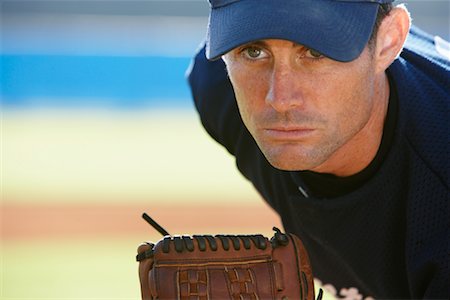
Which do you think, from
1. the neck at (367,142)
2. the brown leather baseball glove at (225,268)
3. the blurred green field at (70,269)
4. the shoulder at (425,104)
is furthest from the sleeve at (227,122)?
the blurred green field at (70,269)

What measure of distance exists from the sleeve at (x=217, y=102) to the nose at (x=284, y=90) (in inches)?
29.2

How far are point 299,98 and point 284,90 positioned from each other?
0.03 metres

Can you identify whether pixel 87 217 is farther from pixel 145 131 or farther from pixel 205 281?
pixel 205 281

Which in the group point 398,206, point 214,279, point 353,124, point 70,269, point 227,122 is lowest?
point 214,279

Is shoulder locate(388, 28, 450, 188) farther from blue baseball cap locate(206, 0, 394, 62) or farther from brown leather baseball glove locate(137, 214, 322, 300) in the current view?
brown leather baseball glove locate(137, 214, 322, 300)

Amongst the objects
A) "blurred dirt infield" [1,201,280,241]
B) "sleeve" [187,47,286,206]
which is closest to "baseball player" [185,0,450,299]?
"sleeve" [187,47,286,206]

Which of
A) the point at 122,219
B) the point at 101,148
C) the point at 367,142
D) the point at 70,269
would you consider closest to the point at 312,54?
the point at 367,142

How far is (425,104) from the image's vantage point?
2.13 metres

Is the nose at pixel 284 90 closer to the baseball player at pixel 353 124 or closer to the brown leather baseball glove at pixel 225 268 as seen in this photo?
the baseball player at pixel 353 124

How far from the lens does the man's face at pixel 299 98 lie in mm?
1871

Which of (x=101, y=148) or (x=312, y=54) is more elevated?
(x=101, y=148)

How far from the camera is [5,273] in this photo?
→ 5039mm

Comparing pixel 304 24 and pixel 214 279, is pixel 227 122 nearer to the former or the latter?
pixel 304 24

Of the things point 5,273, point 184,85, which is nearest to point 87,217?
point 5,273
